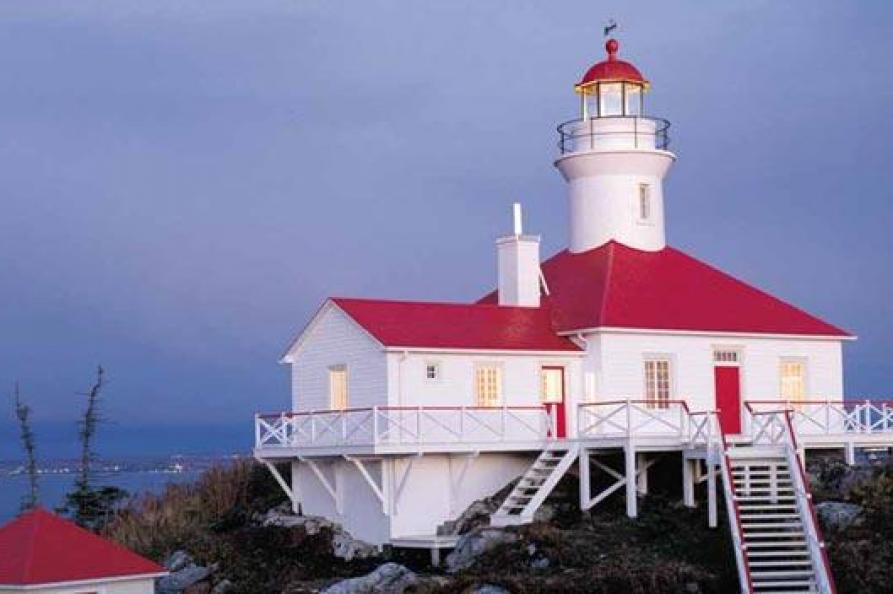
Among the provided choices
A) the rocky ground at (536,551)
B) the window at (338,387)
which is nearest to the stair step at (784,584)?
the rocky ground at (536,551)

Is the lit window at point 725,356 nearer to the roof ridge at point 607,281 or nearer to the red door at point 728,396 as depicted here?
the red door at point 728,396

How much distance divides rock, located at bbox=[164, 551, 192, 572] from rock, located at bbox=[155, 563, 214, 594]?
228 mm

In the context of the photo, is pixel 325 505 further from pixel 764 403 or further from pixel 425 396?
pixel 764 403

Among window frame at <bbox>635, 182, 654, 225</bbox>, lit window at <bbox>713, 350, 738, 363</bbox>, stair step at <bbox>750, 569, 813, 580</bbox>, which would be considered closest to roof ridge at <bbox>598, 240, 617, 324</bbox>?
window frame at <bbox>635, 182, 654, 225</bbox>

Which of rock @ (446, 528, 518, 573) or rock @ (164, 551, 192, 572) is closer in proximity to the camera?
rock @ (446, 528, 518, 573)

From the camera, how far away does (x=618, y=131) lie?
121 ft

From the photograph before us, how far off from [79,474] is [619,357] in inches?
674

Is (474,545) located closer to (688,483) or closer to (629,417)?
(629,417)

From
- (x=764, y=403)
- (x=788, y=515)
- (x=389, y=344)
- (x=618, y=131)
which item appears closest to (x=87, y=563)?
(x=389, y=344)

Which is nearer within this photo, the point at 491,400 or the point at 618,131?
the point at 491,400

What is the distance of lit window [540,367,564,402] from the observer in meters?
32.7

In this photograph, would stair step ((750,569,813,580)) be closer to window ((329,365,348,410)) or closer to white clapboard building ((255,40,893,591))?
white clapboard building ((255,40,893,591))

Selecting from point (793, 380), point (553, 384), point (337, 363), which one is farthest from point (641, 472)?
point (337, 363)

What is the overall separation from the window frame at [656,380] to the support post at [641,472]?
1.40m
